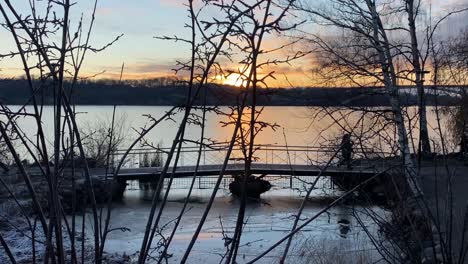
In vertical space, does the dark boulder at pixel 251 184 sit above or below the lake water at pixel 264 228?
above

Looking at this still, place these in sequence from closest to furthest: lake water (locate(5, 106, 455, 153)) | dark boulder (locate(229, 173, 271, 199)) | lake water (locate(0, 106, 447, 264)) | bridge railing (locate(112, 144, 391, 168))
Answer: dark boulder (locate(229, 173, 271, 199)) < bridge railing (locate(112, 144, 391, 168)) < lake water (locate(5, 106, 455, 153)) < lake water (locate(0, 106, 447, 264))

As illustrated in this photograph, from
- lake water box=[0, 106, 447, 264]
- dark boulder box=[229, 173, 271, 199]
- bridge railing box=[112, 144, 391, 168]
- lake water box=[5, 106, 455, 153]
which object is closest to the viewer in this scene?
dark boulder box=[229, 173, 271, 199]

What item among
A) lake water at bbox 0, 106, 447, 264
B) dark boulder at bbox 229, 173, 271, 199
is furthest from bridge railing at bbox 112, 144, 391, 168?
lake water at bbox 0, 106, 447, 264

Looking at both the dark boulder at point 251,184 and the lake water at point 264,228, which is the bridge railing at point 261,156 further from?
the lake water at point 264,228

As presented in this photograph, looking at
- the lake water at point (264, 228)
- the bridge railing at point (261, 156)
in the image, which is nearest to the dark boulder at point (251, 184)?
the bridge railing at point (261, 156)

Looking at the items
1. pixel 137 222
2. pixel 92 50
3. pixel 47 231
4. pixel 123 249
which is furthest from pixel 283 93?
pixel 137 222

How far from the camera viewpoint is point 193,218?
18.4 meters

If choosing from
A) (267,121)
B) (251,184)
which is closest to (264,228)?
(251,184)

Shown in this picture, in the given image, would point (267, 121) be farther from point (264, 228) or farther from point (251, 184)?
point (264, 228)

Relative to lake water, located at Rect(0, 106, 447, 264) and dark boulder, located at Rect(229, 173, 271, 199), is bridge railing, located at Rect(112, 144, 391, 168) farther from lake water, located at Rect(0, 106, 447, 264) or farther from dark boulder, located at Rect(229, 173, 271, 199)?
lake water, located at Rect(0, 106, 447, 264)

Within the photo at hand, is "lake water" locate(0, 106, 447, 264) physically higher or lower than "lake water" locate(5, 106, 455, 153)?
lower

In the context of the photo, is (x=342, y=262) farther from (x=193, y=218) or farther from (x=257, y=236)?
(x=193, y=218)

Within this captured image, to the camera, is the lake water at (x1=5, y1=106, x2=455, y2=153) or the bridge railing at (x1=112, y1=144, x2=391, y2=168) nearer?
the bridge railing at (x1=112, y1=144, x2=391, y2=168)

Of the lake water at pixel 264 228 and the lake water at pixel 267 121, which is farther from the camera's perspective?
the lake water at pixel 264 228
